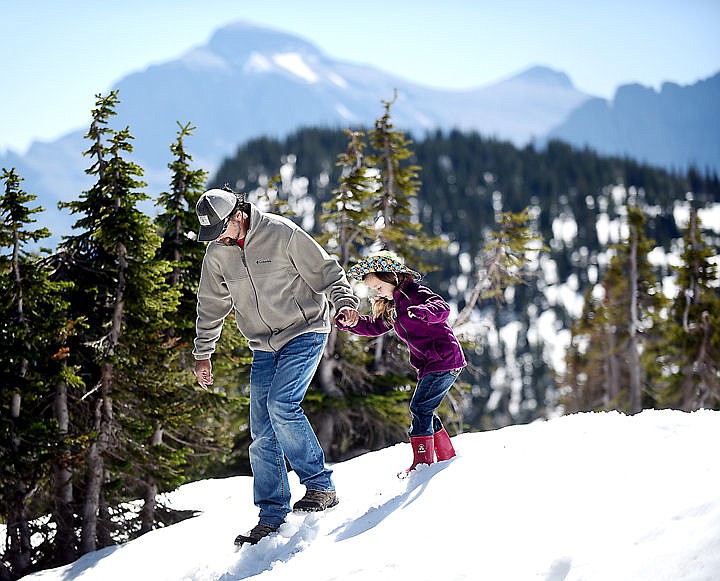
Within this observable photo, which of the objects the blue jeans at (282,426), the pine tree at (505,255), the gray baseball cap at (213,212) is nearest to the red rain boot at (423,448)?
the blue jeans at (282,426)

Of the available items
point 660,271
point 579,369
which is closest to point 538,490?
point 579,369

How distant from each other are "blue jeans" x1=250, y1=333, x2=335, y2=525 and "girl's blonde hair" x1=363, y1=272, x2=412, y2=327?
0.68m

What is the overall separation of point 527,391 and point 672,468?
77.1m

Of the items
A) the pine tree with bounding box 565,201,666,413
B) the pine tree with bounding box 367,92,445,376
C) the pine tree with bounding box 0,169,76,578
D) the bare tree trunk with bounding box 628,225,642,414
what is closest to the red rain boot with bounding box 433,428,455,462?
the pine tree with bounding box 0,169,76,578

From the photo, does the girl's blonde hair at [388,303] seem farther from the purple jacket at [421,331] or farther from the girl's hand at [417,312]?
the girl's hand at [417,312]

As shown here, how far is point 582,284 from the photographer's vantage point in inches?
4107

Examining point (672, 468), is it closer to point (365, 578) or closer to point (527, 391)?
point (365, 578)

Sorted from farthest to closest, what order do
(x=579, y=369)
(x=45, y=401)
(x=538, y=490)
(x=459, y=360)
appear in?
(x=579, y=369) < (x=45, y=401) < (x=459, y=360) < (x=538, y=490)

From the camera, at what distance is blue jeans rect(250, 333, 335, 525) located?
6230 mm

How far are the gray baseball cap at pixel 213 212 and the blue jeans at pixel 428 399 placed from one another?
2.32 meters

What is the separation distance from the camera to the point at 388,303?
693 cm

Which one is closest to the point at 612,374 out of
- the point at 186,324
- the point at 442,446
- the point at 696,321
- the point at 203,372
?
the point at 696,321

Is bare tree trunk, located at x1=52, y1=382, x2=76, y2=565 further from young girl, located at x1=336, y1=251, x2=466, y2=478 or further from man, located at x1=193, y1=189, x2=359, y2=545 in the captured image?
young girl, located at x1=336, y1=251, x2=466, y2=478

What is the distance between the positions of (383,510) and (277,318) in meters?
1.82
